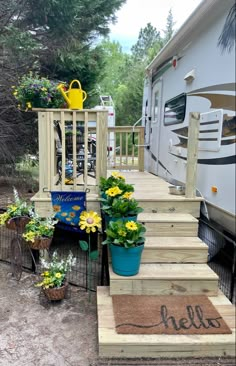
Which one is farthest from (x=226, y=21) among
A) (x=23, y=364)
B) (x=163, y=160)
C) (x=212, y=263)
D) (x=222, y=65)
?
(x=23, y=364)

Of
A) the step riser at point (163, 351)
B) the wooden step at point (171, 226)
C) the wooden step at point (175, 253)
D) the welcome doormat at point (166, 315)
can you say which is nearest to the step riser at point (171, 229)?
the wooden step at point (171, 226)

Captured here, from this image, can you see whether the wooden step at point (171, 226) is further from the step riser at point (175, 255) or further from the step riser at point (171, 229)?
the step riser at point (175, 255)

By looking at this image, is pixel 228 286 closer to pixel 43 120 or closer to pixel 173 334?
pixel 173 334

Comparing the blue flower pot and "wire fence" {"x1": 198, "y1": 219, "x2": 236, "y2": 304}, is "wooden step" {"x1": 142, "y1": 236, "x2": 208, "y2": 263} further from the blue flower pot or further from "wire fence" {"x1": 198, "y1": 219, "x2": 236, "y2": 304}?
the blue flower pot

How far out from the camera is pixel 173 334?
212 centimetres

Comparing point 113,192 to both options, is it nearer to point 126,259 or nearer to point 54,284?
point 126,259

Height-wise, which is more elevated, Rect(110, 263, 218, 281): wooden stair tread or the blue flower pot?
the blue flower pot

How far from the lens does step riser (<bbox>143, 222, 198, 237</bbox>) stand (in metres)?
3.13

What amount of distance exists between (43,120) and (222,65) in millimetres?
1839

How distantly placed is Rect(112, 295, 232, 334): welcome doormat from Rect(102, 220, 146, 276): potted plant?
0.79ft

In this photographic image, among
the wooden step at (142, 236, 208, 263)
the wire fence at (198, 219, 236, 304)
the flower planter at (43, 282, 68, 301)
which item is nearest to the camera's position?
the wire fence at (198, 219, 236, 304)

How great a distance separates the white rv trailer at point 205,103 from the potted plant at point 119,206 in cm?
77

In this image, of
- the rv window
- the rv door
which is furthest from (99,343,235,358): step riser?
the rv door

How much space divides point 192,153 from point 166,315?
1.61 m
